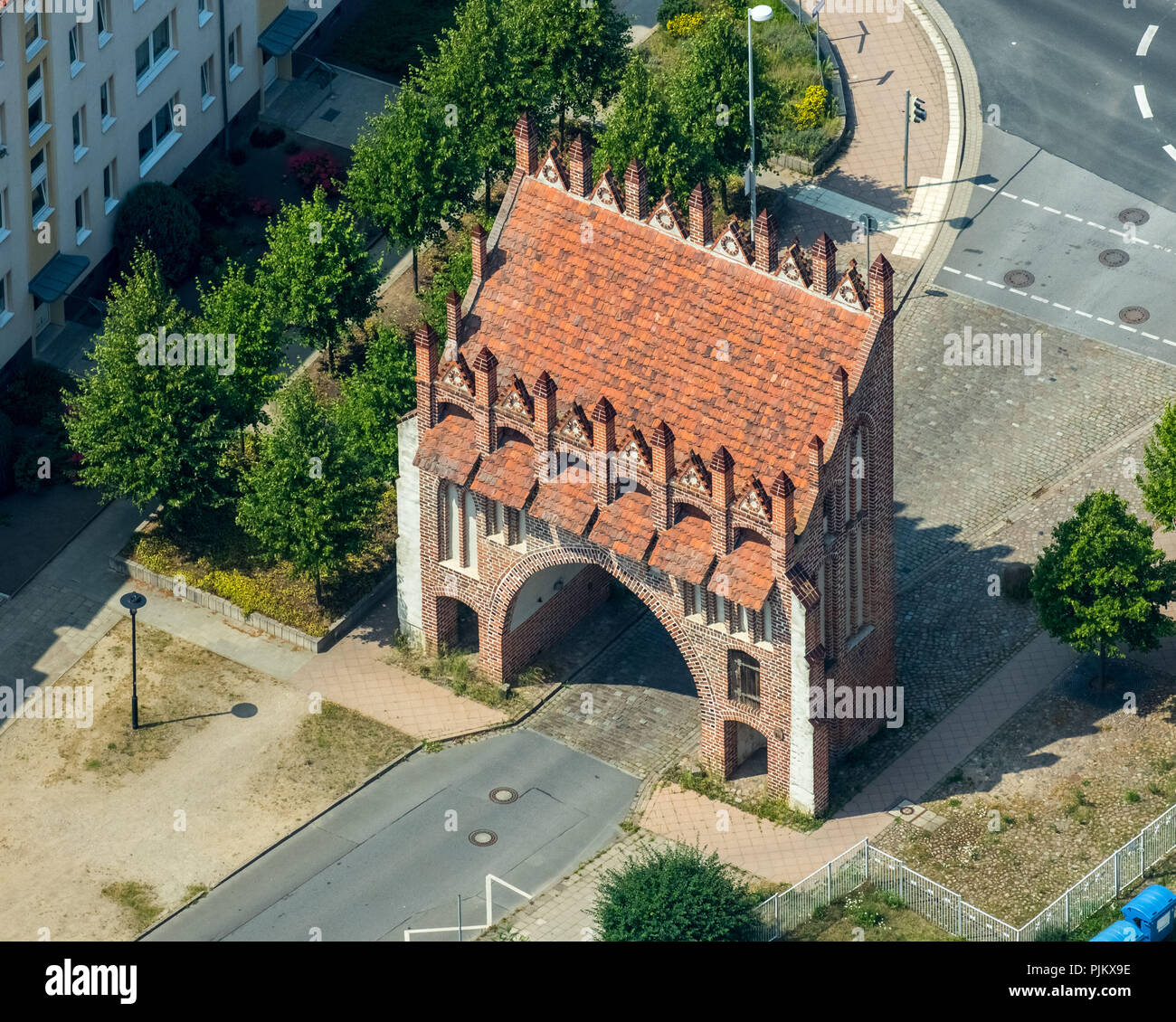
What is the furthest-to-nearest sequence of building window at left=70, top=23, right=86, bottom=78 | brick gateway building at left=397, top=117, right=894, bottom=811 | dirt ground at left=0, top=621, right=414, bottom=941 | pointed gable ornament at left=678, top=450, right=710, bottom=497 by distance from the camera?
1. building window at left=70, top=23, right=86, bottom=78
2. dirt ground at left=0, top=621, right=414, bottom=941
3. pointed gable ornament at left=678, top=450, right=710, bottom=497
4. brick gateway building at left=397, top=117, right=894, bottom=811

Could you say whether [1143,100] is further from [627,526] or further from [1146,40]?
[627,526]

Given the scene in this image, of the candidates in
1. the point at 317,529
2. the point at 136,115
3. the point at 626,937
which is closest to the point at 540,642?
the point at 317,529

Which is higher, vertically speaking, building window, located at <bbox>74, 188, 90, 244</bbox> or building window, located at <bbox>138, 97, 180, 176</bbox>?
building window, located at <bbox>138, 97, 180, 176</bbox>

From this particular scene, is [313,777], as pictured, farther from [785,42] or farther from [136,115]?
[785,42]

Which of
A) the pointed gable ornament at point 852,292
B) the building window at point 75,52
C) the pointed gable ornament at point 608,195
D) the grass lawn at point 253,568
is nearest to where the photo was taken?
the pointed gable ornament at point 852,292

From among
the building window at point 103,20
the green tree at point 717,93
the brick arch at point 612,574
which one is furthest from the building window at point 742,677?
the building window at point 103,20

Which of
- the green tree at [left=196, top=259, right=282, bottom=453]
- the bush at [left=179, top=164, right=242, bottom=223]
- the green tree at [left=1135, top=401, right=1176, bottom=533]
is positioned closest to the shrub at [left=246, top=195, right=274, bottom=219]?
the bush at [left=179, top=164, right=242, bottom=223]

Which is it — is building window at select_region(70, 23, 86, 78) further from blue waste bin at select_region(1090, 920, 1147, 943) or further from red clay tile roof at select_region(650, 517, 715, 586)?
blue waste bin at select_region(1090, 920, 1147, 943)

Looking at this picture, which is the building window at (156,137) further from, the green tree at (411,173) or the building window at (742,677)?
the building window at (742,677)
